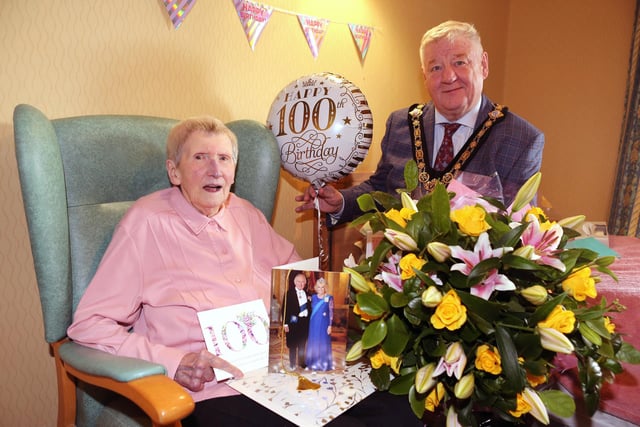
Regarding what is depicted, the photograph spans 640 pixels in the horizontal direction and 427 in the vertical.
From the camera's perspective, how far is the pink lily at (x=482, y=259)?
87 cm

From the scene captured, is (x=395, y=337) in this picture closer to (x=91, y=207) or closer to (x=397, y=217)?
(x=397, y=217)

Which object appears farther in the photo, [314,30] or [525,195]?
[314,30]

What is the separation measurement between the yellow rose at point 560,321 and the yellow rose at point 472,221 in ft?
0.65

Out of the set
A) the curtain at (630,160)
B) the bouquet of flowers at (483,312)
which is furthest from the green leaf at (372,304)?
the curtain at (630,160)

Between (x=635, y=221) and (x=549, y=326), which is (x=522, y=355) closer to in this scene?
(x=549, y=326)

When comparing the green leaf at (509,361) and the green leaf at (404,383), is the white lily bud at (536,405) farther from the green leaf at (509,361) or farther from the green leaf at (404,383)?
the green leaf at (404,383)

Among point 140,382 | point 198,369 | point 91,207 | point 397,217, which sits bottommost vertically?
point 198,369

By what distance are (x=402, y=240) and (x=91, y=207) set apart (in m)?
1.04

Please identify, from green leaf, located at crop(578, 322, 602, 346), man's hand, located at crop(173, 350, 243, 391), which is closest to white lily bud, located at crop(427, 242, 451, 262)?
green leaf, located at crop(578, 322, 602, 346)

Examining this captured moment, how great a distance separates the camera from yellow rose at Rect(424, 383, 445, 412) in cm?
93

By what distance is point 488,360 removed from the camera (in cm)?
86

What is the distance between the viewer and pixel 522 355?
35.1 inches

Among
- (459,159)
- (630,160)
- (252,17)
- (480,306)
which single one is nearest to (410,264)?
(480,306)

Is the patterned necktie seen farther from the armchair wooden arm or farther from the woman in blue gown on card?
the armchair wooden arm
